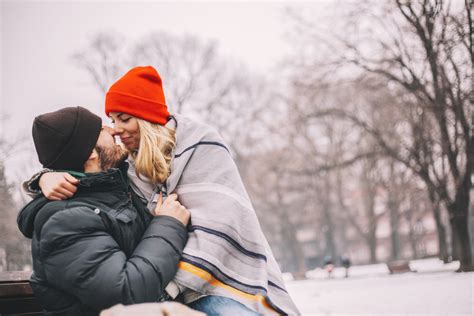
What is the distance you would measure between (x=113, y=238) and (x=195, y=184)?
509mm

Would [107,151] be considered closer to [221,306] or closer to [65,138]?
[65,138]

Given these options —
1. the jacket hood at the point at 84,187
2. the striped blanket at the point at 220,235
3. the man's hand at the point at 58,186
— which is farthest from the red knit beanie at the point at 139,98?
the man's hand at the point at 58,186

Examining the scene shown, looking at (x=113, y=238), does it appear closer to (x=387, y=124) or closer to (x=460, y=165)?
(x=460, y=165)

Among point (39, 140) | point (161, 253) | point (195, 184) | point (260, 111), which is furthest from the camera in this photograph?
point (260, 111)

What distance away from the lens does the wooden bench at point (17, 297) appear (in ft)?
9.16

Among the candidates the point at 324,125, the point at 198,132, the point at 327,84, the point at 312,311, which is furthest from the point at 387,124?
the point at 198,132

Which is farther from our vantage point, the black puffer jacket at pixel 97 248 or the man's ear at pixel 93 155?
the man's ear at pixel 93 155

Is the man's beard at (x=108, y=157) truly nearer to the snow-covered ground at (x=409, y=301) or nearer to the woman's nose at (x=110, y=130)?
the woman's nose at (x=110, y=130)

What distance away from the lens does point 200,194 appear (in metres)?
2.43

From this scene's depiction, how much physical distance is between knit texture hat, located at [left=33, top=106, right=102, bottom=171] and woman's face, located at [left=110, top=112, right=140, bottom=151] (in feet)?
1.10

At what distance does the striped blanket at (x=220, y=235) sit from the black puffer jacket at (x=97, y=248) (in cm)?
11

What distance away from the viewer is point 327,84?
1502cm

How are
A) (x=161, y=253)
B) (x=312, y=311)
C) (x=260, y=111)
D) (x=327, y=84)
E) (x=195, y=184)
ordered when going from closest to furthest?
(x=161, y=253)
(x=195, y=184)
(x=312, y=311)
(x=327, y=84)
(x=260, y=111)

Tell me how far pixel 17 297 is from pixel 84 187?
1.10m
